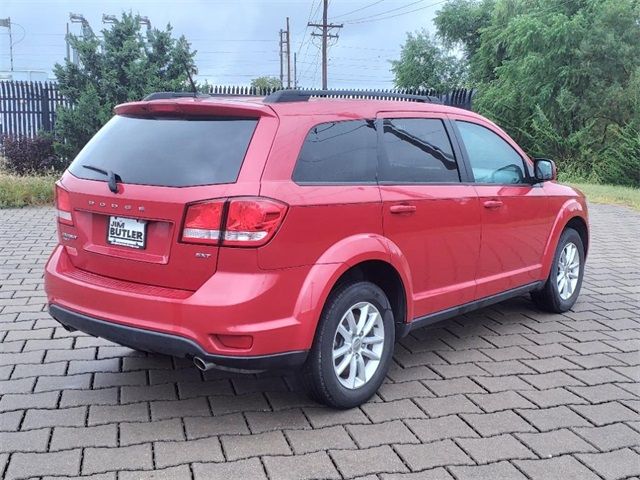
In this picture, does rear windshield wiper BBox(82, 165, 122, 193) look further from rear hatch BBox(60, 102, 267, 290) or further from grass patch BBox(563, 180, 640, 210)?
grass patch BBox(563, 180, 640, 210)

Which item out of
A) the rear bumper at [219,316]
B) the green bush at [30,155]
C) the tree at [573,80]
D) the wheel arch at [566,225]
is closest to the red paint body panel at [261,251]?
the rear bumper at [219,316]

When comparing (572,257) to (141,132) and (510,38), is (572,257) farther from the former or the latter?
(510,38)

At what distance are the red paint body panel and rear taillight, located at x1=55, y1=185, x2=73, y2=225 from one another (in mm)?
46

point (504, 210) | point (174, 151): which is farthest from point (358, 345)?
point (504, 210)

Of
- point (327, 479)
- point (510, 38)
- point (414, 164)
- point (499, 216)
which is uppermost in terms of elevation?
point (510, 38)

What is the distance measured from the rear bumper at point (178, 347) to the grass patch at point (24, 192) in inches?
349

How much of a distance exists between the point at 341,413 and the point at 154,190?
5.13 ft

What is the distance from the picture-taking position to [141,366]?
436cm

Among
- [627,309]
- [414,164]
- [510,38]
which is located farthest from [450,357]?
[510,38]

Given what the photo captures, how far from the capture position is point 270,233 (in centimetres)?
327

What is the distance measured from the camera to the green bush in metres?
14.6

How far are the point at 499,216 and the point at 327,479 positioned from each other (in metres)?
2.57

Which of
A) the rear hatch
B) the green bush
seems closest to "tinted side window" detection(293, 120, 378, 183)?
the rear hatch

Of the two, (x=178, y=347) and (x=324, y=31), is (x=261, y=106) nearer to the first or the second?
(x=178, y=347)
